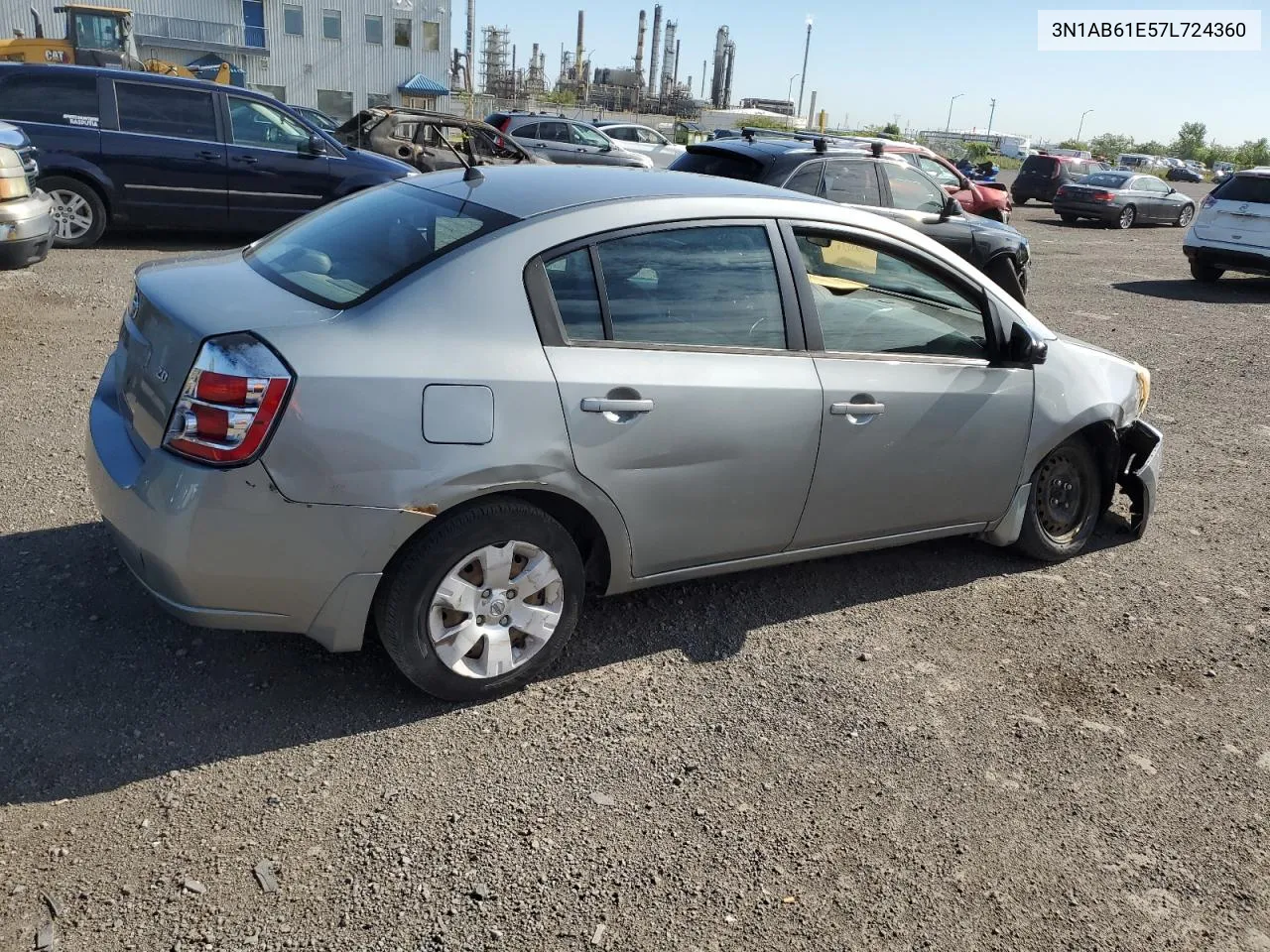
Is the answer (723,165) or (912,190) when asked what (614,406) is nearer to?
(723,165)

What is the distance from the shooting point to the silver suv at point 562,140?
21438 mm

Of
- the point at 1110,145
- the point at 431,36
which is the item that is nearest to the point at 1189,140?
the point at 1110,145

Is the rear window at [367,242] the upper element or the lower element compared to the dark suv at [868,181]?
upper

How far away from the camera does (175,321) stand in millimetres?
3166

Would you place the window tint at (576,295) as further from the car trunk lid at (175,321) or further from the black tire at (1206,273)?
the black tire at (1206,273)

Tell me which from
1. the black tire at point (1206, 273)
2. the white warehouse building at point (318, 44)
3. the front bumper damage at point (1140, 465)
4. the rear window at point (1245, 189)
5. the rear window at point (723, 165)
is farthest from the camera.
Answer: the white warehouse building at point (318, 44)

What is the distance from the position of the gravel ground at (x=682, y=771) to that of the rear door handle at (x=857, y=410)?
0.86 meters

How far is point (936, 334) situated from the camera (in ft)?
13.8

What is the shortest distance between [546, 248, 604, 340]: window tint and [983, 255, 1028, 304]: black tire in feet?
25.1

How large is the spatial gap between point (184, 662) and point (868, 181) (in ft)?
28.1

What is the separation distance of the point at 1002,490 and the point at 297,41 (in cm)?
5568

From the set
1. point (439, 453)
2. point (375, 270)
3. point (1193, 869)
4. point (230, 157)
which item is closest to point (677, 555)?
point (439, 453)

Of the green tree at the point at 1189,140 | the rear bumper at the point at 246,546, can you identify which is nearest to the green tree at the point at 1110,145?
the green tree at the point at 1189,140

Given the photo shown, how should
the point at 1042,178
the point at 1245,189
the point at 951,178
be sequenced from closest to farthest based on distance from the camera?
the point at 951,178 < the point at 1245,189 < the point at 1042,178
